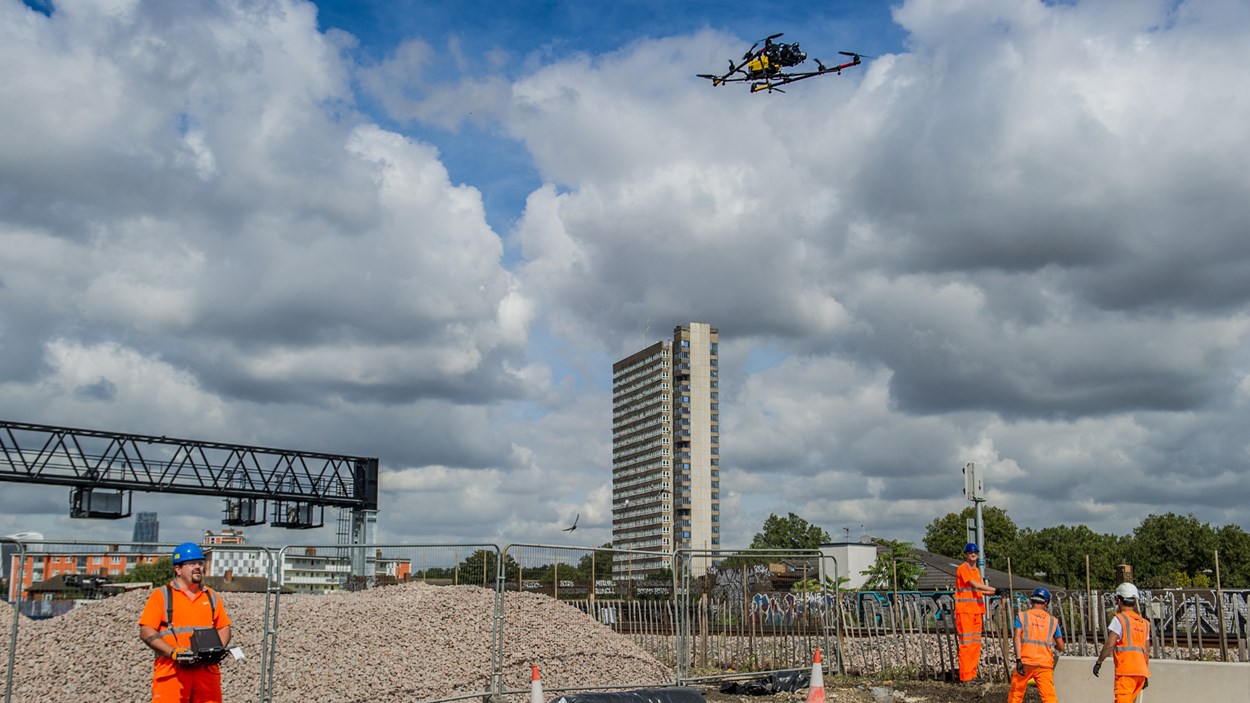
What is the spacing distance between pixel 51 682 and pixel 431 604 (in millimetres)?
5882

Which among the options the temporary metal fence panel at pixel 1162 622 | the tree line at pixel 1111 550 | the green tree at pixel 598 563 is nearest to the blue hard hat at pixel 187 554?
the green tree at pixel 598 563

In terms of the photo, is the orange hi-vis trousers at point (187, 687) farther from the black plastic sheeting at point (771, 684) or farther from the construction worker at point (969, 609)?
the construction worker at point (969, 609)

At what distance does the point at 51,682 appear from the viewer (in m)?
16.1

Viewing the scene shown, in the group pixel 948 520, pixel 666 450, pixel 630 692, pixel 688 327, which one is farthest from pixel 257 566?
pixel 666 450

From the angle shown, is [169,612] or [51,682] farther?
[51,682]

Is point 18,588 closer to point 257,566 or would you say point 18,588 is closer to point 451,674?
point 257,566

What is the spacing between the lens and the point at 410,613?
19000 millimetres

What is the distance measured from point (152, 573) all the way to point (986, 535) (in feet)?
309

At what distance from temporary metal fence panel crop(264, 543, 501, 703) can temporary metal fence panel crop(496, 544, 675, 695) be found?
0.40 metres

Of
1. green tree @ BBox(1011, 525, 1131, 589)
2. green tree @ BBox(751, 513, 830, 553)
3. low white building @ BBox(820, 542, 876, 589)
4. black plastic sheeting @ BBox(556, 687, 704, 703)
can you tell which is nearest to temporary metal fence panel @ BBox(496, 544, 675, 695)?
black plastic sheeting @ BBox(556, 687, 704, 703)

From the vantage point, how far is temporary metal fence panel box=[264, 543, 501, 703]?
52.1 ft

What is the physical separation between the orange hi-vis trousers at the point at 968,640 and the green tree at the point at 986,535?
82.2 meters

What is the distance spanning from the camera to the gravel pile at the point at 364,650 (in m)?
16.2

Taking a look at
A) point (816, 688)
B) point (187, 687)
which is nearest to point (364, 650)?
point (816, 688)
